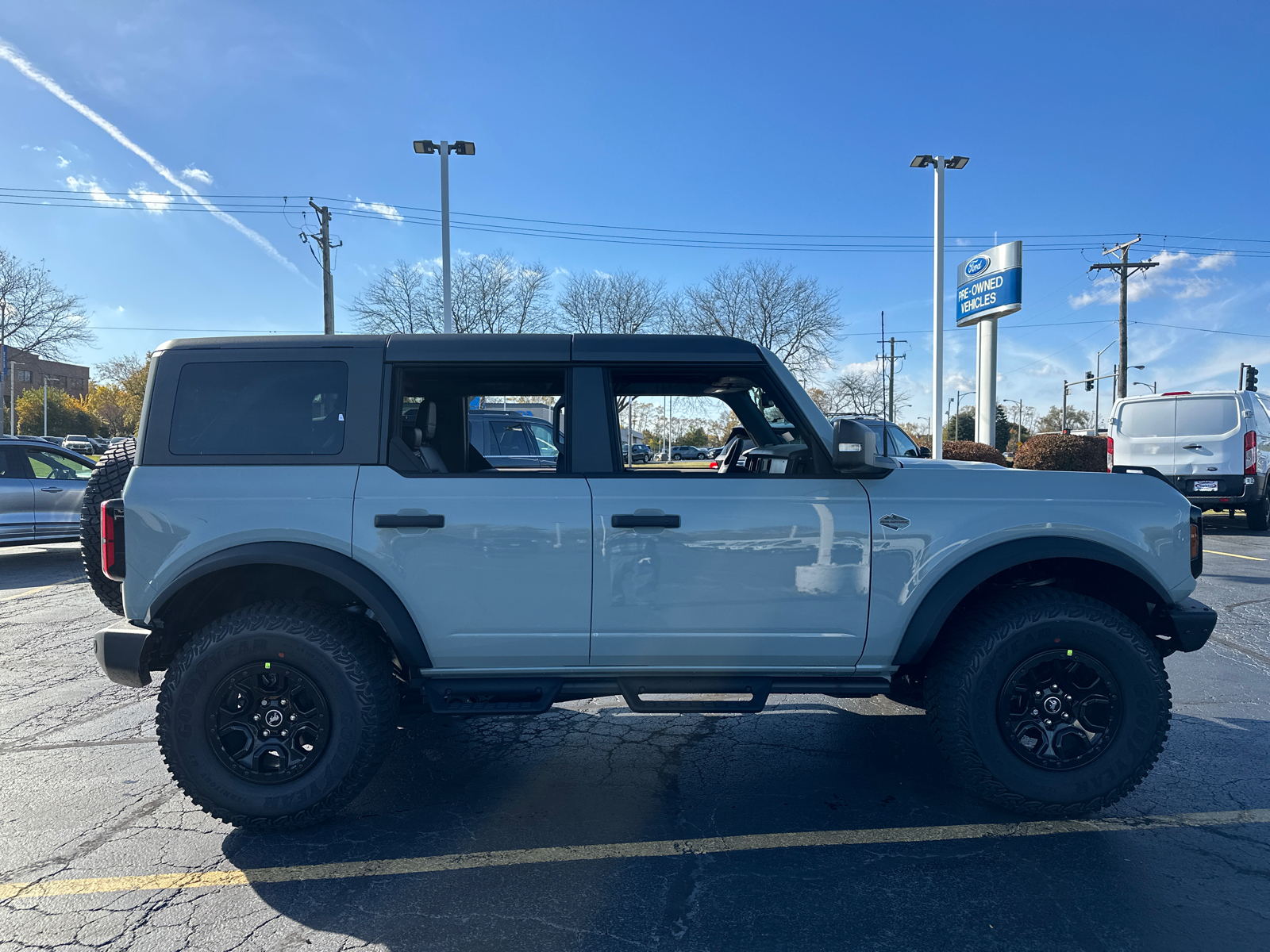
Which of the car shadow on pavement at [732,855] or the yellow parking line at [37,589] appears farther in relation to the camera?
the yellow parking line at [37,589]

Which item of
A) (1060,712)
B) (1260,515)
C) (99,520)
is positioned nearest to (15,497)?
(99,520)

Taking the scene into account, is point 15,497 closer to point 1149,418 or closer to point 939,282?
point 1149,418

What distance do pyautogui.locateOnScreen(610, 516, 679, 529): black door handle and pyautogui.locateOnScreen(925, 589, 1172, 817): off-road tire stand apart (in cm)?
131

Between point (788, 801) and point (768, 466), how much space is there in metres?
1.50

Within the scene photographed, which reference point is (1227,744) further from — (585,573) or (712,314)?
(712,314)

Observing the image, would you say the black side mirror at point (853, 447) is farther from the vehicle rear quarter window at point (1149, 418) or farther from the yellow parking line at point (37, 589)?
the vehicle rear quarter window at point (1149, 418)

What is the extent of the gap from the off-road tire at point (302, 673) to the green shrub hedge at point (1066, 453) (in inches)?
643

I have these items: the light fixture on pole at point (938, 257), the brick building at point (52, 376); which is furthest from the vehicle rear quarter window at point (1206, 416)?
the brick building at point (52, 376)

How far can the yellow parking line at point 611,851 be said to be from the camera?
2.65 metres

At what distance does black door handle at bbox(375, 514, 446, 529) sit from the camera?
2.93 metres

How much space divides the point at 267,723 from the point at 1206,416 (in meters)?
13.8

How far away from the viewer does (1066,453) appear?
1617 centimetres

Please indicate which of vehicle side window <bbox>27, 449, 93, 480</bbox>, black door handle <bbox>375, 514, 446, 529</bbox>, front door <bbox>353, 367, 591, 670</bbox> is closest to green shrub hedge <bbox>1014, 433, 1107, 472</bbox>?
front door <bbox>353, 367, 591, 670</bbox>

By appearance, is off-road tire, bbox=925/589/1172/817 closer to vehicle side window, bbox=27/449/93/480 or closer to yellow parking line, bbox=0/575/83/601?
yellow parking line, bbox=0/575/83/601
